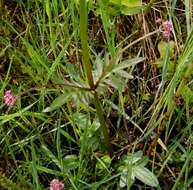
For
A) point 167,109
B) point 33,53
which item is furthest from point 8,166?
point 167,109

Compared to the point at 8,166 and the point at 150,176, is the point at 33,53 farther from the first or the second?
the point at 150,176

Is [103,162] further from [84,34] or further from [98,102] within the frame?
[84,34]

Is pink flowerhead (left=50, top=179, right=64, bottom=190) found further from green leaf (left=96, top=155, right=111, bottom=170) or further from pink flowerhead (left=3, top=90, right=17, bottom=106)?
pink flowerhead (left=3, top=90, right=17, bottom=106)

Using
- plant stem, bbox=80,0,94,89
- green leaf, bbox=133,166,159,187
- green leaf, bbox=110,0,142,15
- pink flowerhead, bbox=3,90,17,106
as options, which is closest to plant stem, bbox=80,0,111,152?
plant stem, bbox=80,0,94,89

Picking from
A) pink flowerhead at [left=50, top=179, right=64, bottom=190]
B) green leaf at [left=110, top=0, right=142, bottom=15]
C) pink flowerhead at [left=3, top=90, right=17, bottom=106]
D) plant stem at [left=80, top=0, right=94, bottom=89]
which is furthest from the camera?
green leaf at [left=110, top=0, right=142, bottom=15]

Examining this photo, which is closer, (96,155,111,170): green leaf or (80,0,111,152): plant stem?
(80,0,111,152): plant stem

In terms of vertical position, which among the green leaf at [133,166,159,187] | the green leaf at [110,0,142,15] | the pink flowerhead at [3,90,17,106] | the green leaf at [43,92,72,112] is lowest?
the green leaf at [133,166,159,187]
